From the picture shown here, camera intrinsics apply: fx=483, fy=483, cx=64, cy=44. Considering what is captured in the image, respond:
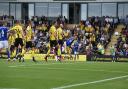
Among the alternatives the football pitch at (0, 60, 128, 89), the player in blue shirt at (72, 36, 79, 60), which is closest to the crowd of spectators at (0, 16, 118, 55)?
the player in blue shirt at (72, 36, 79, 60)

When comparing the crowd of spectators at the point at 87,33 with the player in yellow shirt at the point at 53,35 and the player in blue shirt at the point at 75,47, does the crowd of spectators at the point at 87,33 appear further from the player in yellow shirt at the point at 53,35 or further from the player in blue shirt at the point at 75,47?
the player in yellow shirt at the point at 53,35

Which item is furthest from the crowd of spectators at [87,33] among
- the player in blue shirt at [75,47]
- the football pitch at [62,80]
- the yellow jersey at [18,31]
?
the football pitch at [62,80]

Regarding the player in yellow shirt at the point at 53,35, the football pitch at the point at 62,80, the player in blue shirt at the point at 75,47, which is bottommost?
the football pitch at the point at 62,80

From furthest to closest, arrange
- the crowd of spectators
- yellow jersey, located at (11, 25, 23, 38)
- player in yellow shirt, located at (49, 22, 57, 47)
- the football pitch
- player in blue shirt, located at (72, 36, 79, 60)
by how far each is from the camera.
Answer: the crowd of spectators < player in blue shirt, located at (72, 36, 79, 60) < player in yellow shirt, located at (49, 22, 57, 47) < yellow jersey, located at (11, 25, 23, 38) < the football pitch

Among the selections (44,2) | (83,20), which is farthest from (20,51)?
(44,2)

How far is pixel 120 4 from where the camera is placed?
43125mm

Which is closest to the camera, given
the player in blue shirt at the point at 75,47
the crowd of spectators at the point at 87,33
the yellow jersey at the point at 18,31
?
the yellow jersey at the point at 18,31

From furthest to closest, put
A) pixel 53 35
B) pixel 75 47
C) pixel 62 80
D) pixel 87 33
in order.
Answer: pixel 87 33
pixel 75 47
pixel 53 35
pixel 62 80

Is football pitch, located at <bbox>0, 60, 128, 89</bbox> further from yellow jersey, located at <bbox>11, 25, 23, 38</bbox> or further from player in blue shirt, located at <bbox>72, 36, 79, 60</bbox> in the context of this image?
player in blue shirt, located at <bbox>72, 36, 79, 60</bbox>

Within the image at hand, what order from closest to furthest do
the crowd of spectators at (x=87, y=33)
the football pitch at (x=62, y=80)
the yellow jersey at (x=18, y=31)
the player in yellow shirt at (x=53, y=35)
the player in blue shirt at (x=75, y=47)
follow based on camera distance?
the football pitch at (x=62, y=80) < the yellow jersey at (x=18, y=31) < the player in yellow shirt at (x=53, y=35) < the player in blue shirt at (x=75, y=47) < the crowd of spectators at (x=87, y=33)

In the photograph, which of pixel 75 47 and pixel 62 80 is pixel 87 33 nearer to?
pixel 75 47

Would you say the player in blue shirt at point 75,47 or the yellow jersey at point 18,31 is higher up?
the yellow jersey at point 18,31

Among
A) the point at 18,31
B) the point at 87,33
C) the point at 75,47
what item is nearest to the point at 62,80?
the point at 18,31

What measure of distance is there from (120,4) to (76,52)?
977 centimetres
